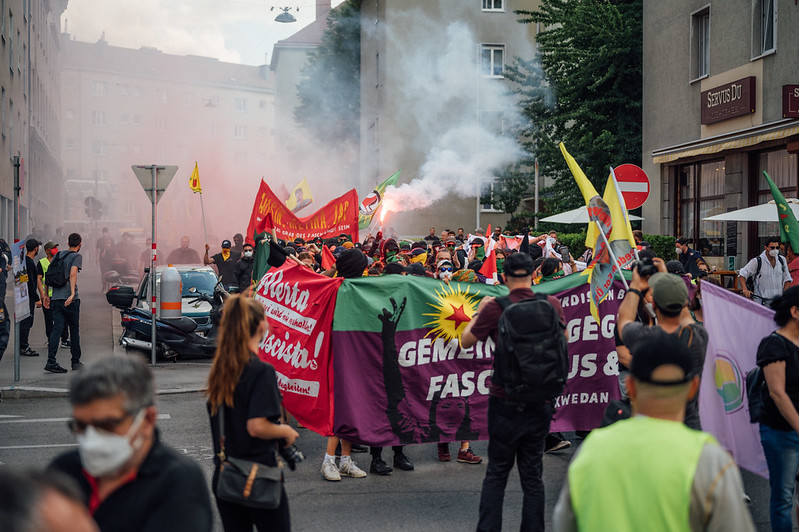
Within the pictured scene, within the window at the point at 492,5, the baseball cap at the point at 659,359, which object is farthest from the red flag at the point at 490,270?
the window at the point at 492,5

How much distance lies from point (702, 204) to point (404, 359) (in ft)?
49.7

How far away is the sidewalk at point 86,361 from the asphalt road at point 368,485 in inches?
41.8

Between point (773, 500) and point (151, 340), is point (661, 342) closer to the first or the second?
point (773, 500)

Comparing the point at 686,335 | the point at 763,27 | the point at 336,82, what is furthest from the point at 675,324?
the point at 336,82

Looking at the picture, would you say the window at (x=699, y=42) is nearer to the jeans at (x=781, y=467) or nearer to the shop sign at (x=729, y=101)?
the shop sign at (x=729, y=101)

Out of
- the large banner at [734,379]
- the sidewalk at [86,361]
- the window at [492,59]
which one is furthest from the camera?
the window at [492,59]

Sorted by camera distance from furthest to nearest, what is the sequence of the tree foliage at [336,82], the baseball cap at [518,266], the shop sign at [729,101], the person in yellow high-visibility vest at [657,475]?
1. the tree foliage at [336,82]
2. the shop sign at [729,101]
3. the baseball cap at [518,266]
4. the person in yellow high-visibility vest at [657,475]

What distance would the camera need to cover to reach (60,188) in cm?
6091

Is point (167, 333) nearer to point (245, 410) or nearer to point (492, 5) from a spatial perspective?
point (245, 410)

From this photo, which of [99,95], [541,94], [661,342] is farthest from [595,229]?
[99,95]

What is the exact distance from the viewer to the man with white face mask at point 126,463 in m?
2.48

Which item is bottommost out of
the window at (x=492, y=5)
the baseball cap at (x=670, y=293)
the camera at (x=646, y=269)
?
the baseball cap at (x=670, y=293)

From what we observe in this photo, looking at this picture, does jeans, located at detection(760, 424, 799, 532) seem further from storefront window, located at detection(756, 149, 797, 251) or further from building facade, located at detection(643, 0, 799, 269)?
storefront window, located at detection(756, 149, 797, 251)

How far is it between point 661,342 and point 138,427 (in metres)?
1.60
